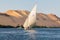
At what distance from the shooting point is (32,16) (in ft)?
188

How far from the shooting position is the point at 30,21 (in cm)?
5766

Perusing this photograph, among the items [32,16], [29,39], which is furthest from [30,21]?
[29,39]

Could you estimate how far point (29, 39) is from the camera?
39.3m

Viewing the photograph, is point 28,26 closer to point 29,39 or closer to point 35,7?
point 35,7

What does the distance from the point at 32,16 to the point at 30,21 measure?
3.38ft

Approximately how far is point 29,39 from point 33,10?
18.2m

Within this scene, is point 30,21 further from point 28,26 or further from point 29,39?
point 29,39

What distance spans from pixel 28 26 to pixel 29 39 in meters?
18.7

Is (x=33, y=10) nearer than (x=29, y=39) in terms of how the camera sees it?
No

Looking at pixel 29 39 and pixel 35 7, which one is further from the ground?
pixel 35 7

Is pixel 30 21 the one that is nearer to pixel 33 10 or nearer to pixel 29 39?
pixel 33 10

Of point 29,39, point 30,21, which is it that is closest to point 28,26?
point 30,21

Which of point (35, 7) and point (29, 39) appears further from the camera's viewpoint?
point (35, 7)

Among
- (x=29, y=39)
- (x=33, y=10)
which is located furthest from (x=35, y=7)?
(x=29, y=39)
